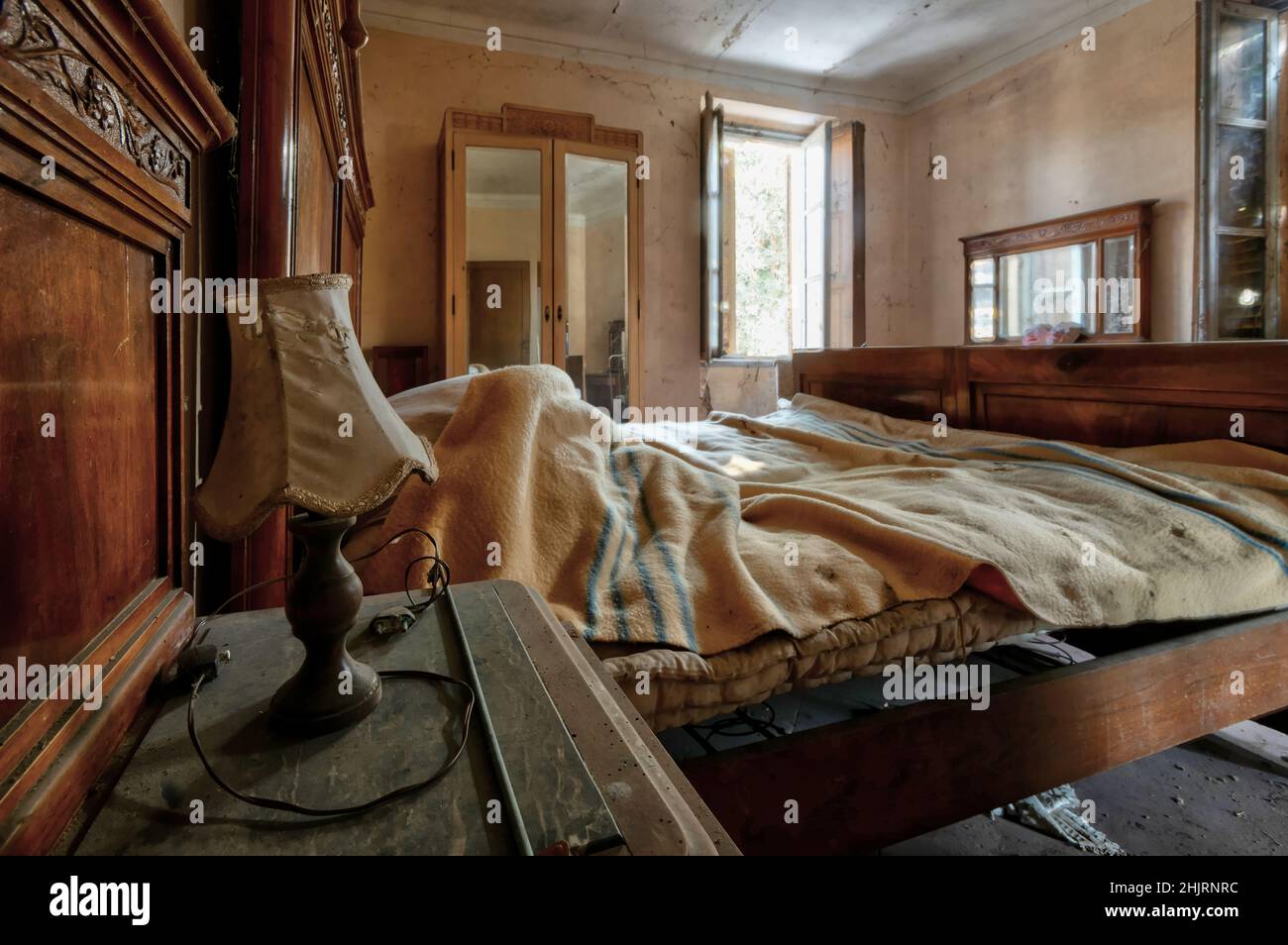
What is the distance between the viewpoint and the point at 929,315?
4.93 meters

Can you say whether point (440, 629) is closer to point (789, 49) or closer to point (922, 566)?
point (922, 566)

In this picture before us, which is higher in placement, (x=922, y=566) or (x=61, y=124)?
(x=61, y=124)

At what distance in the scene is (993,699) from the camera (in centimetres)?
103

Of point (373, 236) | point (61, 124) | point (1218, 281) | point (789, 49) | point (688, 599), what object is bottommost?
point (688, 599)

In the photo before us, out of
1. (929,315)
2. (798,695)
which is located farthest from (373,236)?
(929,315)

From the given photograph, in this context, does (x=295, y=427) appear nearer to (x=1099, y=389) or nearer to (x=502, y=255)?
(x=1099, y=389)

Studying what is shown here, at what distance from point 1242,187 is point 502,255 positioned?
359 cm

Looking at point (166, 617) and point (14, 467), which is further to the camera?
point (166, 617)

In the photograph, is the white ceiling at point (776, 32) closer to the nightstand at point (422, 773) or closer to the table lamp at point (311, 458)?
the table lamp at point (311, 458)

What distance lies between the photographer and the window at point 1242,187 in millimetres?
3092

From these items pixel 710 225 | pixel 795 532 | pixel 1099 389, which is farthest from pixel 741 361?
pixel 795 532

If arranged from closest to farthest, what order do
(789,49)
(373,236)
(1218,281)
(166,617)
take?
1. (166,617)
2. (1218,281)
3. (373,236)
4. (789,49)

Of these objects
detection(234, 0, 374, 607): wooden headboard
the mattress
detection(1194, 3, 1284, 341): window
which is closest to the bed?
the mattress

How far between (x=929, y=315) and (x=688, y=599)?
465 cm
